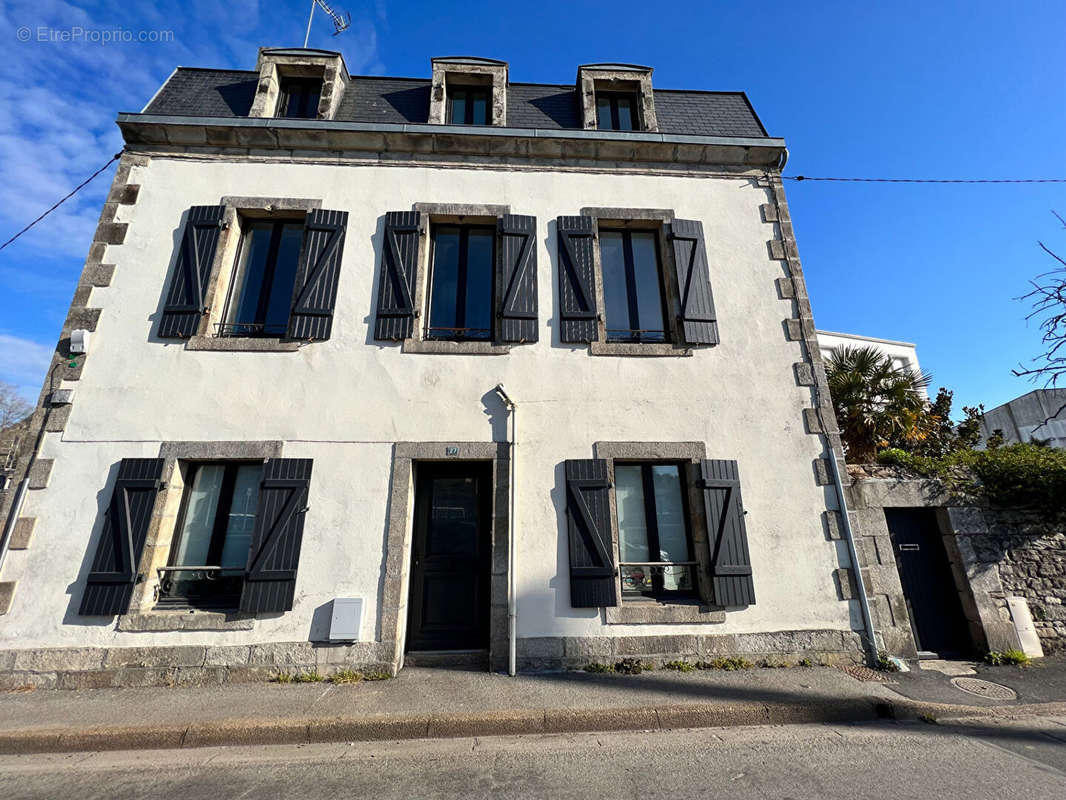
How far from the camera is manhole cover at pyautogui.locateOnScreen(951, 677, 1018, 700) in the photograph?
14.0 ft

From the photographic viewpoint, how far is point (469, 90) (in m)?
7.27

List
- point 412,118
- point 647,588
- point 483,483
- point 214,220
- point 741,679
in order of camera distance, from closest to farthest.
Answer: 1. point 741,679
2. point 647,588
3. point 483,483
4. point 214,220
5. point 412,118

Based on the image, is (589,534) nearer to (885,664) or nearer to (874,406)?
(885,664)

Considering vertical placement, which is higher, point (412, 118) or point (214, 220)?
point (412, 118)

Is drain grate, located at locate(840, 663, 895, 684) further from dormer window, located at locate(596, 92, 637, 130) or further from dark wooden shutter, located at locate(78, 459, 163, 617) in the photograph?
dormer window, located at locate(596, 92, 637, 130)

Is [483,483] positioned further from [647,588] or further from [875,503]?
[875,503]

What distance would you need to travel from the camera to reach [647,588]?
518 cm

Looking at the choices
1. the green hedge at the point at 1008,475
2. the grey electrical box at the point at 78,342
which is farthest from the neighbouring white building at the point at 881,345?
the grey electrical box at the point at 78,342

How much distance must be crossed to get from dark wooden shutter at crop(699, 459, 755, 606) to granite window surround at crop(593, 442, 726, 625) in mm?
93

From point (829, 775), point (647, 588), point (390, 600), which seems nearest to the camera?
point (829, 775)

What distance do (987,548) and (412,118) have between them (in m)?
9.61

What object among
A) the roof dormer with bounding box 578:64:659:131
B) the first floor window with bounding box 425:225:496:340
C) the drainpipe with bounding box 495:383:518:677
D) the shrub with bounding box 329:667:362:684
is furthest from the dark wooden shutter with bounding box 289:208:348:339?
the roof dormer with bounding box 578:64:659:131

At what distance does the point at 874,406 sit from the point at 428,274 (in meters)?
8.68

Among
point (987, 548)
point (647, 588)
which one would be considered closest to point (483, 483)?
point (647, 588)
